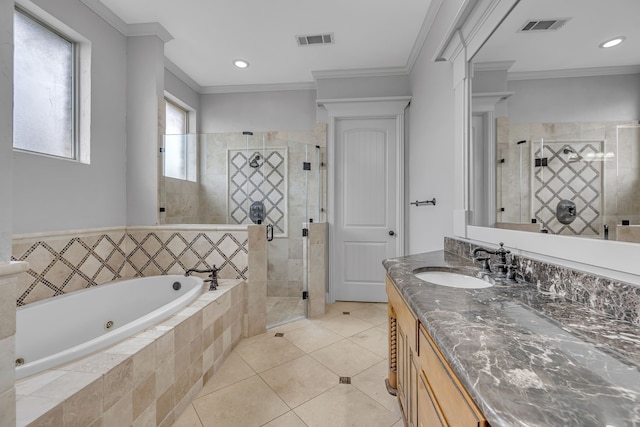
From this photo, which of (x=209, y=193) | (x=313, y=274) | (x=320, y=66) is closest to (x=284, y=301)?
(x=313, y=274)

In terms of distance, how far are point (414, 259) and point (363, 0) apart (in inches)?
Answer: 76.6

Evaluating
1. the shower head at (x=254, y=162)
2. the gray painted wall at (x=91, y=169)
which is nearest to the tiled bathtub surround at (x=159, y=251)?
the gray painted wall at (x=91, y=169)

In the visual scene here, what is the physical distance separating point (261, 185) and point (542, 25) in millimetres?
2358

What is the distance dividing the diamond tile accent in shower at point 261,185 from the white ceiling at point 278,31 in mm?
965

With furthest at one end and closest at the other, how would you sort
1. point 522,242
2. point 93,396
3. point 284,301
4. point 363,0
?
point 284,301 → point 363,0 → point 522,242 → point 93,396

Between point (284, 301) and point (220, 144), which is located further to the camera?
point (284, 301)

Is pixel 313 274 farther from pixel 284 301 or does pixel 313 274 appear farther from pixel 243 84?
pixel 243 84

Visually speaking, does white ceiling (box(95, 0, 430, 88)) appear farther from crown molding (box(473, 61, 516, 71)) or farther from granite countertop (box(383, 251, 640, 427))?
granite countertop (box(383, 251, 640, 427))

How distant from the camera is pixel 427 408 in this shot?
2.61 ft

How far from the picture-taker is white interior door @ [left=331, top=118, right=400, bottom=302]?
299 centimetres

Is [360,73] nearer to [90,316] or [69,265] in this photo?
[69,265]

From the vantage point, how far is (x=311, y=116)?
3242 mm

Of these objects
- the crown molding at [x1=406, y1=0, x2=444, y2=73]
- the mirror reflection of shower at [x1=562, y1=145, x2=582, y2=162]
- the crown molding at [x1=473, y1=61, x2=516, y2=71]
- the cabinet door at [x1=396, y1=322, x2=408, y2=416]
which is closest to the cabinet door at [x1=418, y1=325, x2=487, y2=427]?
the cabinet door at [x1=396, y1=322, x2=408, y2=416]

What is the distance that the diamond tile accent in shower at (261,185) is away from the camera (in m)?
2.76
